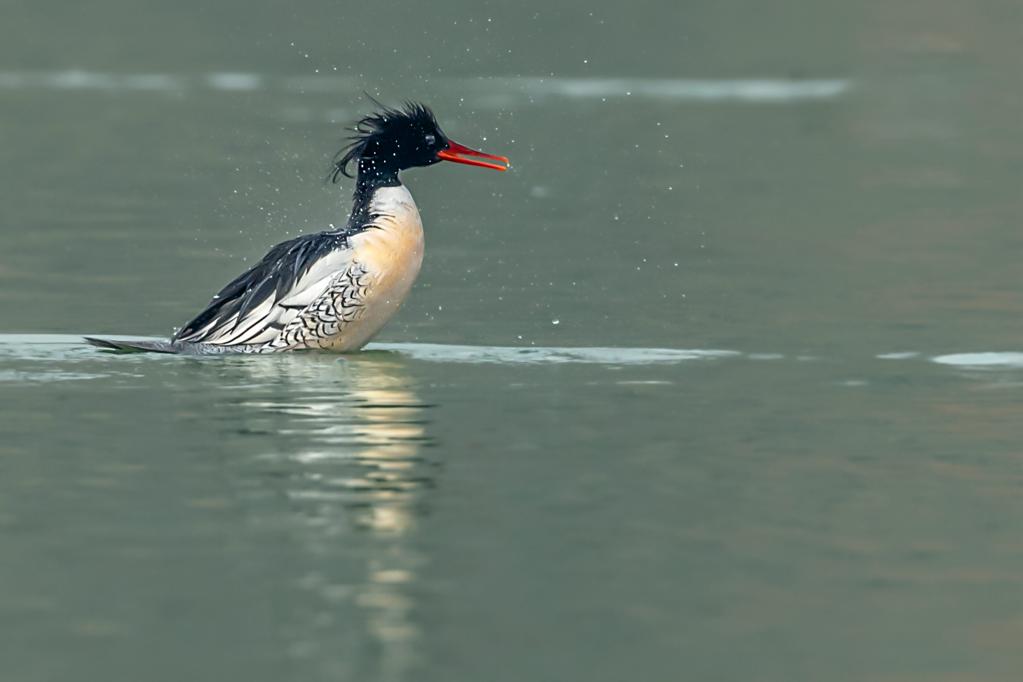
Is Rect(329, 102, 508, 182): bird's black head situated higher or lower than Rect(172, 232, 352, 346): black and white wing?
higher

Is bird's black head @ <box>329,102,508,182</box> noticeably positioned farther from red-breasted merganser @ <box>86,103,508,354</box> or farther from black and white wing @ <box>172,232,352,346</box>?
black and white wing @ <box>172,232,352,346</box>

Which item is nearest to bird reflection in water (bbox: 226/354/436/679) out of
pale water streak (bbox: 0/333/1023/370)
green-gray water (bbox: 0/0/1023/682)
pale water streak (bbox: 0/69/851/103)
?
green-gray water (bbox: 0/0/1023/682)

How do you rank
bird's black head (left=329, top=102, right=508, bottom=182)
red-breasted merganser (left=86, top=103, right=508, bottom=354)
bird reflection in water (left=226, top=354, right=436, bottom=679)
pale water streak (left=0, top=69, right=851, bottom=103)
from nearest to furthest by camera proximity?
bird reflection in water (left=226, top=354, right=436, bottom=679), red-breasted merganser (left=86, top=103, right=508, bottom=354), bird's black head (left=329, top=102, right=508, bottom=182), pale water streak (left=0, top=69, right=851, bottom=103)

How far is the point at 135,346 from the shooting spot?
1327 centimetres

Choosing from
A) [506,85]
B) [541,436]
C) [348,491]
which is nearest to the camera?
[348,491]

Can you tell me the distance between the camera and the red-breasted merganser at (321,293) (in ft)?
44.0

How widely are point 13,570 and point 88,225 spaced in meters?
12.9

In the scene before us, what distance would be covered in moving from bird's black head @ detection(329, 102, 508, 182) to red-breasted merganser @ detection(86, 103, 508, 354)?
0.24 m

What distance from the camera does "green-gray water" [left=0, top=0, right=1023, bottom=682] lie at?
757 centimetres

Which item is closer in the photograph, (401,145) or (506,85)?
(401,145)

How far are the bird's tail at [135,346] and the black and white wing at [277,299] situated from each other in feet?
0.64

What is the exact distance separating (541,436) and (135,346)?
330 cm

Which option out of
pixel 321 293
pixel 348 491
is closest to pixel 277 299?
pixel 321 293

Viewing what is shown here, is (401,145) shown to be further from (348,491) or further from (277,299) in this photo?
(348,491)
